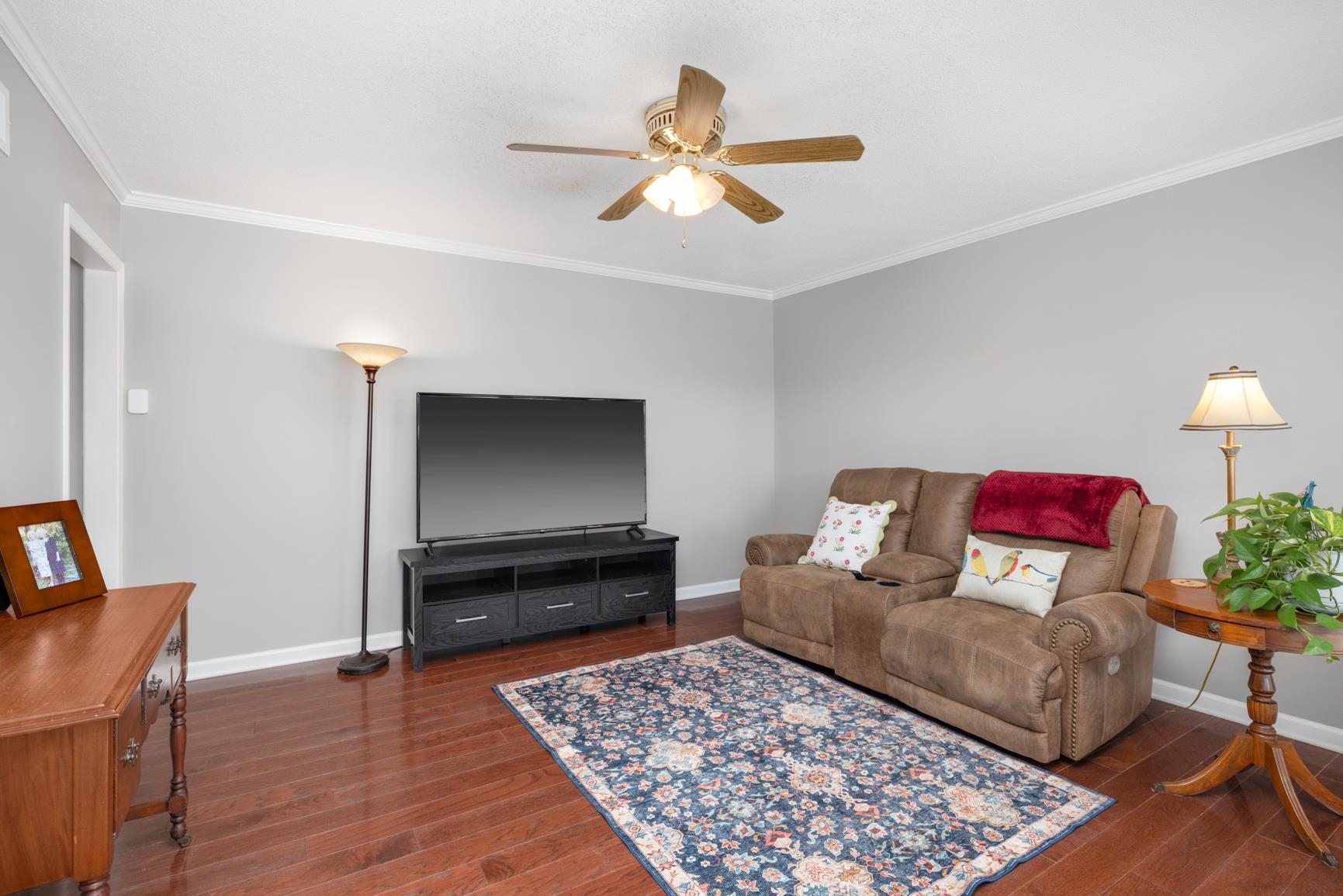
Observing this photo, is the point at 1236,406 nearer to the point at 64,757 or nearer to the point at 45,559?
the point at 64,757

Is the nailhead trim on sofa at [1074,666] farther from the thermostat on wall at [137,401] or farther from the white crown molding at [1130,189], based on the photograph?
the thermostat on wall at [137,401]

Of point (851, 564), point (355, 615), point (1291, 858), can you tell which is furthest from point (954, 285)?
point (355, 615)

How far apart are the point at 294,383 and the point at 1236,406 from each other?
4.41 m

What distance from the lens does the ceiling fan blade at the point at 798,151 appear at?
2070 mm

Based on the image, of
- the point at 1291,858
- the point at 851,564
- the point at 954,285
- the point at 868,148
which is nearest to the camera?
the point at 1291,858

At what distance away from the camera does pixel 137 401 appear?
328 centimetres

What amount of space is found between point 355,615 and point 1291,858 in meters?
4.18

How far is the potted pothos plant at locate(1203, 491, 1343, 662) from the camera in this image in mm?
1939

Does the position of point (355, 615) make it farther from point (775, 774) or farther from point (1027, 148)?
point (1027, 148)

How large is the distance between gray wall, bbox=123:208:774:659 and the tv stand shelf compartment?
1.45ft

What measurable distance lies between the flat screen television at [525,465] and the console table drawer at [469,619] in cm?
42

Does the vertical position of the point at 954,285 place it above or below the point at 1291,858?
above

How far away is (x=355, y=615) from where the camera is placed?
383 centimetres

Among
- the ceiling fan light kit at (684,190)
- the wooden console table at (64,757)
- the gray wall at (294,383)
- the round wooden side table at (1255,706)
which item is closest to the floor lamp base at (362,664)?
the gray wall at (294,383)
